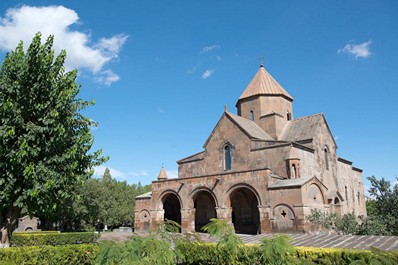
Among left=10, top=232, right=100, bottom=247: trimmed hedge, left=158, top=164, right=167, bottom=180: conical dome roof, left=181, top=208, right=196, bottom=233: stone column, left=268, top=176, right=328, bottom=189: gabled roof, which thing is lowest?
left=10, top=232, right=100, bottom=247: trimmed hedge

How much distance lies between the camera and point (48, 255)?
925 cm

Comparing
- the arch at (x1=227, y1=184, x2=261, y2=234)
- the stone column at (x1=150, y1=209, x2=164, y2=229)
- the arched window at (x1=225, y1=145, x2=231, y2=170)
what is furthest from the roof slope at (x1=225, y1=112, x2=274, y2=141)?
the stone column at (x1=150, y1=209, x2=164, y2=229)

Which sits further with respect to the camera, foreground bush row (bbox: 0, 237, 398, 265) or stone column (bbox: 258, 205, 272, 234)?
stone column (bbox: 258, 205, 272, 234)

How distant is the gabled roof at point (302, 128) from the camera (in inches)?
909

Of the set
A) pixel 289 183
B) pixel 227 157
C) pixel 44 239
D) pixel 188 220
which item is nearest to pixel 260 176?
pixel 289 183

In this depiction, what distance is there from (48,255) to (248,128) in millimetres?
16430

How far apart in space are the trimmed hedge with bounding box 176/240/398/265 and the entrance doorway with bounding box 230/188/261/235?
10889 millimetres

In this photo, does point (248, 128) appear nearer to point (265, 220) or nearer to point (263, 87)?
point (263, 87)

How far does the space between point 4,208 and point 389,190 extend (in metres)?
16.3

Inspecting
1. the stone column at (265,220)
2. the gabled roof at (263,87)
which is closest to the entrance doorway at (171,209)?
the stone column at (265,220)

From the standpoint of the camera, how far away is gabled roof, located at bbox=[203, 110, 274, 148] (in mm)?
22248

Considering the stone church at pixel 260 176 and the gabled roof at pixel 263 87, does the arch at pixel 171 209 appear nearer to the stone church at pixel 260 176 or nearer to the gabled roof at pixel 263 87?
the stone church at pixel 260 176

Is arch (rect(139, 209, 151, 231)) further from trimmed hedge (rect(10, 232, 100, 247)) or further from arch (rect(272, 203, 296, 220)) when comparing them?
arch (rect(272, 203, 296, 220))

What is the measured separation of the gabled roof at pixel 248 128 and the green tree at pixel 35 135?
1342 cm
